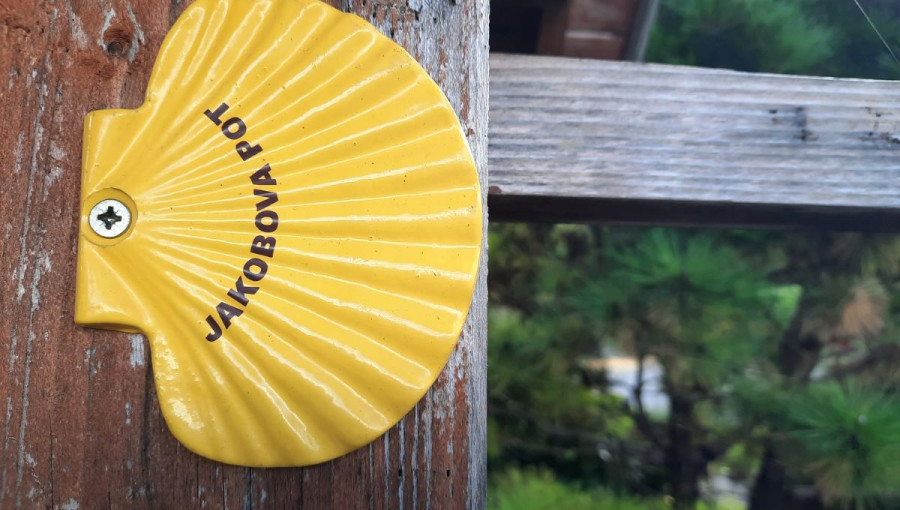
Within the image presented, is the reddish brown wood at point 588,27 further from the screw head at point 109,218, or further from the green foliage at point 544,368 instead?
the screw head at point 109,218

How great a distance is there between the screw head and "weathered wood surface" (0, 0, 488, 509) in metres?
0.02

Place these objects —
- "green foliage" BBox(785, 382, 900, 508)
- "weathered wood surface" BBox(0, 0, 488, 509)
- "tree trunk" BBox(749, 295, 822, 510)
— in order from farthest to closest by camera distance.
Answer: "tree trunk" BBox(749, 295, 822, 510) → "green foliage" BBox(785, 382, 900, 508) → "weathered wood surface" BBox(0, 0, 488, 509)

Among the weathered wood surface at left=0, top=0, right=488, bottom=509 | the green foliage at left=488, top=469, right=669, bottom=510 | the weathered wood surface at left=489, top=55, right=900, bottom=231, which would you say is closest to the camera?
the weathered wood surface at left=0, top=0, right=488, bottom=509

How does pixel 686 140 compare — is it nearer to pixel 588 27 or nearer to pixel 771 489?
pixel 588 27

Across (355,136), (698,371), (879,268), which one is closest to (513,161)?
(355,136)

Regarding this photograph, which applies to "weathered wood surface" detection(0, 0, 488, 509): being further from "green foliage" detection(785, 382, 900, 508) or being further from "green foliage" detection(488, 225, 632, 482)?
"green foliage" detection(488, 225, 632, 482)

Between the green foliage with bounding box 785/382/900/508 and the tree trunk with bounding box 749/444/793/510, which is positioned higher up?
the green foliage with bounding box 785/382/900/508

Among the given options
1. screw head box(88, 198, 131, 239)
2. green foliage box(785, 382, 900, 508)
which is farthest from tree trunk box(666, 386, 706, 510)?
screw head box(88, 198, 131, 239)

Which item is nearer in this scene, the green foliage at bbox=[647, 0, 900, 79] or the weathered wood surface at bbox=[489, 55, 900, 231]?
the weathered wood surface at bbox=[489, 55, 900, 231]

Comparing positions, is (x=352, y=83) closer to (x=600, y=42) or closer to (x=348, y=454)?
(x=348, y=454)

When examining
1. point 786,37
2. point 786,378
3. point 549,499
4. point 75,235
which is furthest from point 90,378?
point 786,378

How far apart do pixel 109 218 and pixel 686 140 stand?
1.68 ft

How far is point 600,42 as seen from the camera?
38.9 inches

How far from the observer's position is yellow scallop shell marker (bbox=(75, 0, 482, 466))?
18.2 inches
